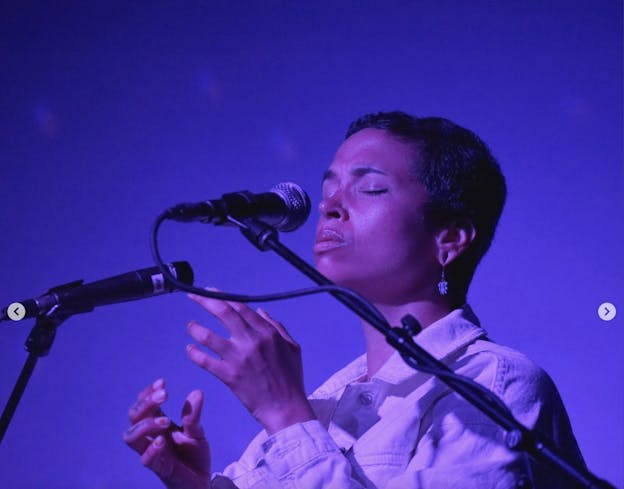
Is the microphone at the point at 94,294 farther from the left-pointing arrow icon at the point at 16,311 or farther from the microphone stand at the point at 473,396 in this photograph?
the microphone stand at the point at 473,396

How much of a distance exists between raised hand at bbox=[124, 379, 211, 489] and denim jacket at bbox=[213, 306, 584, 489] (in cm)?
15

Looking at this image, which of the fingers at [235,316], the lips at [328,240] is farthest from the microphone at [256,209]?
the lips at [328,240]

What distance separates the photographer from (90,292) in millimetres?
1494

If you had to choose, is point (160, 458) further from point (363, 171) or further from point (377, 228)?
point (363, 171)

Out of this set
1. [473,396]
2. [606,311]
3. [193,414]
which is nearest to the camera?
[473,396]

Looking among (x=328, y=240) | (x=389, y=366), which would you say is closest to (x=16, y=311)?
(x=328, y=240)

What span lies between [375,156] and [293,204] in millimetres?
481

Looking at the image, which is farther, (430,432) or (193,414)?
(193,414)

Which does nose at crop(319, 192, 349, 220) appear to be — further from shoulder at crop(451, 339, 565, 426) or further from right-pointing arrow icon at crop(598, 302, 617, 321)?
right-pointing arrow icon at crop(598, 302, 617, 321)

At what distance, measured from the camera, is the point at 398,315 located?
71.1 inches

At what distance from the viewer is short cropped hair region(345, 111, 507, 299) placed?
1.88m

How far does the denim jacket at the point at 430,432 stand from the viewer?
4.30 feet

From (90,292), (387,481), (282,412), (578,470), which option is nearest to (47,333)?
(90,292)

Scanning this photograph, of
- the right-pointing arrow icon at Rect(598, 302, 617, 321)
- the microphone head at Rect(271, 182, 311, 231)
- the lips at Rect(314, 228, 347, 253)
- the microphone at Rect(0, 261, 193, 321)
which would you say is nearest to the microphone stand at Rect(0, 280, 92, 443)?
the microphone at Rect(0, 261, 193, 321)
